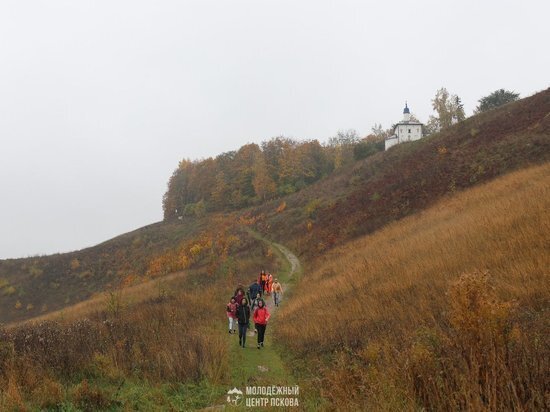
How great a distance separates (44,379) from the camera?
694 cm

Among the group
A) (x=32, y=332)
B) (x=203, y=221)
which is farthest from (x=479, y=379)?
(x=203, y=221)

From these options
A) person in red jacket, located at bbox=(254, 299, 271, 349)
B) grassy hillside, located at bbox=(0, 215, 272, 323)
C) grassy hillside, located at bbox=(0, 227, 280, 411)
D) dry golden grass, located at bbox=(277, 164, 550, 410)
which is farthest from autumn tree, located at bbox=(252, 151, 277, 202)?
person in red jacket, located at bbox=(254, 299, 271, 349)

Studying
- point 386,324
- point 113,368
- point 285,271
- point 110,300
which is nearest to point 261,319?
point 386,324

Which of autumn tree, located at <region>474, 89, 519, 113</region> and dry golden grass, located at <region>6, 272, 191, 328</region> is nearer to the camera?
dry golden grass, located at <region>6, 272, 191, 328</region>

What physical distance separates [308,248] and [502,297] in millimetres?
24131

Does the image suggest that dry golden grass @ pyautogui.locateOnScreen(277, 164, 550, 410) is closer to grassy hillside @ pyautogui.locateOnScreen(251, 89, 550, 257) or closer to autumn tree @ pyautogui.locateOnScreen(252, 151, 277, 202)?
grassy hillside @ pyautogui.locateOnScreen(251, 89, 550, 257)

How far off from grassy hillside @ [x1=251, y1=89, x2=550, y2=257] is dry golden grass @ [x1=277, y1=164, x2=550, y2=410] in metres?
7.40

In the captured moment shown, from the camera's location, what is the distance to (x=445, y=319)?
7035mm

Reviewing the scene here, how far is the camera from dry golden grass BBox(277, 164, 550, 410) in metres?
3.88

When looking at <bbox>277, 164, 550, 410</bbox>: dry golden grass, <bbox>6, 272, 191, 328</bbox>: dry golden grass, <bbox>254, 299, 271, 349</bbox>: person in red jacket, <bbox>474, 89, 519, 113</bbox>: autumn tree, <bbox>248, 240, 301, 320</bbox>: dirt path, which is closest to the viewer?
<bbox>277, 164, 550, 410</bbox>: dry golden grass

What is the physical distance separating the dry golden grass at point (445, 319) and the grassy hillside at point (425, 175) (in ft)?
24.3

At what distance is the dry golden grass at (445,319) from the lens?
12.7 feet

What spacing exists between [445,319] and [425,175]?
27494mm

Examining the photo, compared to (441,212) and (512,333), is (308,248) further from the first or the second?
(512,333)
